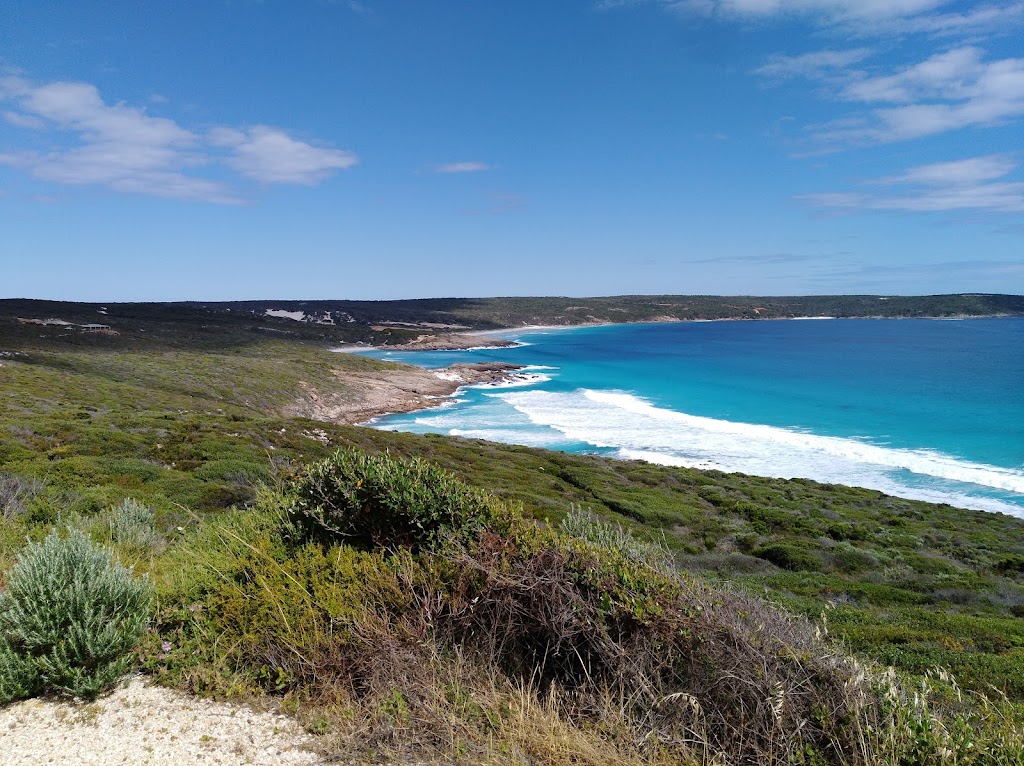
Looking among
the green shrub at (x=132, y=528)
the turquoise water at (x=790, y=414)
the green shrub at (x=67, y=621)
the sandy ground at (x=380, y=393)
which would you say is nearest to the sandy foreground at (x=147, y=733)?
the green shrub at (x=67, y=621)

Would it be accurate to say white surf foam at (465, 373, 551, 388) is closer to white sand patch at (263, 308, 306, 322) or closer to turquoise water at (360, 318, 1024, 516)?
turquoise water at (360, 318, 1024, 516)

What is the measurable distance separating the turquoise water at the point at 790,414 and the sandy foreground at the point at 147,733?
3317 centimetres

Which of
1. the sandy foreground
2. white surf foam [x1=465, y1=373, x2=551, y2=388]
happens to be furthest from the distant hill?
the sandy foreground

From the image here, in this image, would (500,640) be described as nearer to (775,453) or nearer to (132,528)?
(132,528)

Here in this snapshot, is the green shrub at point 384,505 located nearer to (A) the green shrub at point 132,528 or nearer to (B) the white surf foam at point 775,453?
(A) the green shrub at point 132,528

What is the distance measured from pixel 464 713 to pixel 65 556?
3297 millimetres

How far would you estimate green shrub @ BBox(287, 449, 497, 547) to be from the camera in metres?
5.50

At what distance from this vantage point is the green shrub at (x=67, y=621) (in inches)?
160

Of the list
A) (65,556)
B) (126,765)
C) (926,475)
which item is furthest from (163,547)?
(926,475)

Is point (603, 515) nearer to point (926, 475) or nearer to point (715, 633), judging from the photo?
point (715, 633)

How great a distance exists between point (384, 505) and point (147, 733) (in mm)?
2388

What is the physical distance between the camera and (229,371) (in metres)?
57.0

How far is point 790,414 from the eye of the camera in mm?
50844

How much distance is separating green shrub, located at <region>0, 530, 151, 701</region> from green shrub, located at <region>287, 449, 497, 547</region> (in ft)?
5.17
